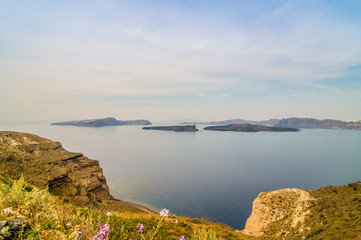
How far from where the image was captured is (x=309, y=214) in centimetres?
3497

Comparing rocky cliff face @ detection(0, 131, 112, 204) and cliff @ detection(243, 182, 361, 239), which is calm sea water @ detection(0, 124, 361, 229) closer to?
cliff @ detection(243, 182, 361, 239)

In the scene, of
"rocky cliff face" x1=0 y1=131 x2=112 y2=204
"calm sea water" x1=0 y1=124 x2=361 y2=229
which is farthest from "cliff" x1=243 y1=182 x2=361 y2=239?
"rocky cliff face" x1=0 y1=131 x2=112 y2=204

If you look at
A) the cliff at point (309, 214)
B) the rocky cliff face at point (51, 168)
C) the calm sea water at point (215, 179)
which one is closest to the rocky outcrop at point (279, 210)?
the cliff at point (309, 214)

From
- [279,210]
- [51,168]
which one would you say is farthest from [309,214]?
[51,168]

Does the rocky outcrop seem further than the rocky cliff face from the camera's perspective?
No

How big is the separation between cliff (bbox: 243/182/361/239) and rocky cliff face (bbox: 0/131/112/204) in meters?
45.7

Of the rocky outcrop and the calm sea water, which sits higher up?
the rocky outcrop

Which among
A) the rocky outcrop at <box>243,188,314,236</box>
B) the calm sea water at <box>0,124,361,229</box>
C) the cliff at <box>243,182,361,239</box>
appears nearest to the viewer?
the cliff at <box>243,182,361,239</box>

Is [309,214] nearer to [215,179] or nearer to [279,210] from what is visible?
[279,210]

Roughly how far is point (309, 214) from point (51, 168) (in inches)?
2709

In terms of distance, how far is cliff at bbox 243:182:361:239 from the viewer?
2705cm

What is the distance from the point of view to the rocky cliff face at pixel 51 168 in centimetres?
4569

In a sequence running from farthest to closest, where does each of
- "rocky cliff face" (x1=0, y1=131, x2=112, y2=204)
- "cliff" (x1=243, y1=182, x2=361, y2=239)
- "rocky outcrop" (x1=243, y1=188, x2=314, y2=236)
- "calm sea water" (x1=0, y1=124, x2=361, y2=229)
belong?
"calm sea water" (x1=0, y1=124, x2=361, y2=229), "rocky cliff face" (x1=0, y1=131, x2=112, y2=204), "rocky outcrop" (x1=243, y1=188, x2=314, y2=236), "cliff" (x1=243, y1=182, x2=361, y2=239)

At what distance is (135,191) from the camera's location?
87.2 m
